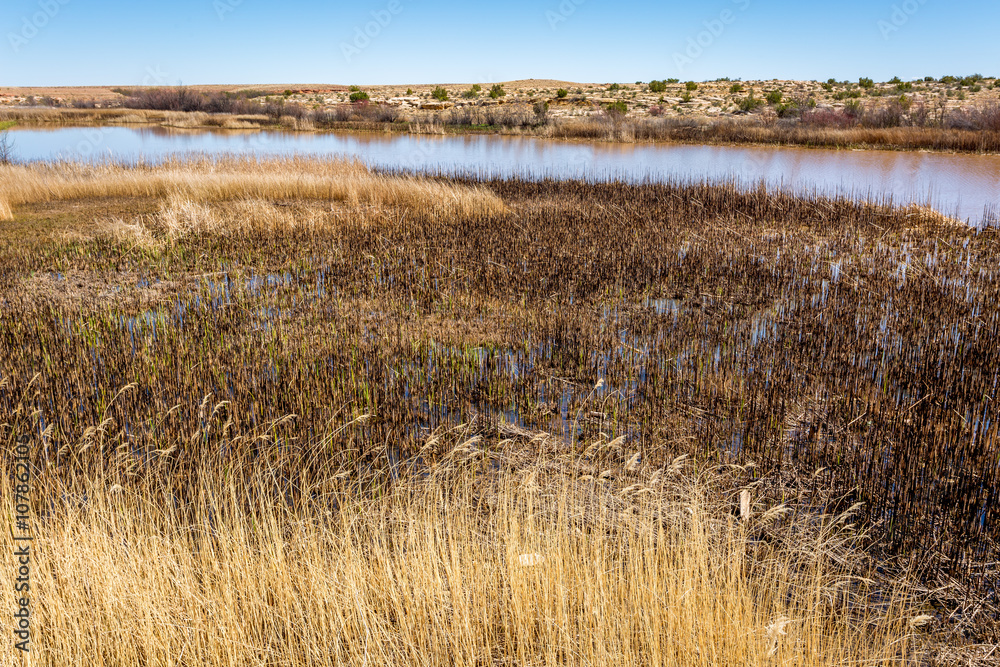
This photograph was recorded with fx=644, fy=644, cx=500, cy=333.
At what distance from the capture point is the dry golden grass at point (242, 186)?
1527 centimetres

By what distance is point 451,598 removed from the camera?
10.5 feet

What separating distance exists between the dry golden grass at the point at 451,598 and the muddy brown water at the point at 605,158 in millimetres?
14321

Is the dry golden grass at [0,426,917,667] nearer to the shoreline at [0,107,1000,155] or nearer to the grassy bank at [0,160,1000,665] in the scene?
the grassy bank at [0,160,1000,665]

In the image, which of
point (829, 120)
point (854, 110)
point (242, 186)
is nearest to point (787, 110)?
point (854, 110)

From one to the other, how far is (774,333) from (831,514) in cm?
376

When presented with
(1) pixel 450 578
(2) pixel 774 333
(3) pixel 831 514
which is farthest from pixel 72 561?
(2) pixel 774 333

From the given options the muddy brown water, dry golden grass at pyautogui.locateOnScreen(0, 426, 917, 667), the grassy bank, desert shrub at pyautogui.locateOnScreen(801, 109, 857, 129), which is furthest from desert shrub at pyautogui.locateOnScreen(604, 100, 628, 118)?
dry golden grass at pyautogui.locateOnScreen(0, 426, 917, 667)

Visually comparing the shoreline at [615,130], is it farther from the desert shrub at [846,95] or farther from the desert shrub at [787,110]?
the desert shrub at [846,95]

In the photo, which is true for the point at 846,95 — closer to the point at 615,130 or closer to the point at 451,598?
the point at 615,130

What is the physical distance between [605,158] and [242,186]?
16.2 meters

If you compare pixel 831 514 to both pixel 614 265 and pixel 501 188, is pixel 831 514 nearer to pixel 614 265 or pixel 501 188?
pixel 614 265

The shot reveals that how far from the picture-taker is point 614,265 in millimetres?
10500

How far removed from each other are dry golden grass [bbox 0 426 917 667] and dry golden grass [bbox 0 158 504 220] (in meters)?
11.5

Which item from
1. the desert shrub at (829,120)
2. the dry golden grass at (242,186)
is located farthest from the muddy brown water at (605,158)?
the desert shrub at (829,120)
